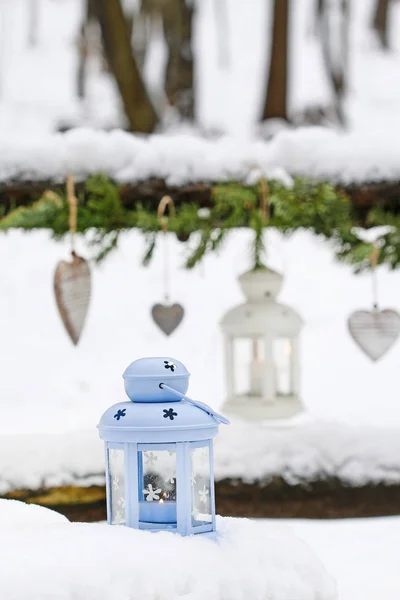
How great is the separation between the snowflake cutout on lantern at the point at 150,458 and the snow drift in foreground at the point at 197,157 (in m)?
2.06

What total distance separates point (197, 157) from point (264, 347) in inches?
39.5

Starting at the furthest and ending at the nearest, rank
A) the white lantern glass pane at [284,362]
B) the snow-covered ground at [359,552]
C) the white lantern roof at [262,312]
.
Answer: the white lantern glass pane at [284,362], the white lantern roof at [262,312], the snow-covered ground at [359,552]

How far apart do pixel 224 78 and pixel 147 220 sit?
917cm

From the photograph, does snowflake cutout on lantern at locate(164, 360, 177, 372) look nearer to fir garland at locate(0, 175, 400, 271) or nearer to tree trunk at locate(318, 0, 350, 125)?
fir garland at locate(0, 175, 400, 271)

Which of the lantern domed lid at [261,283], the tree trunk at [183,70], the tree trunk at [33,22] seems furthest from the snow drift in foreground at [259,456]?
the tree trunk at [33,22]

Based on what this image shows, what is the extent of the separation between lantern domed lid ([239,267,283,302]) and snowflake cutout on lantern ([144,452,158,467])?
7.77ft

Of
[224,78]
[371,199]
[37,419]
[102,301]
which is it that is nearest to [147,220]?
[371,199]

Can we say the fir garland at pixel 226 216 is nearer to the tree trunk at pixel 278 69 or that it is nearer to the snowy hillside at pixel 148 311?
the snowy hillside at pixel 148 311

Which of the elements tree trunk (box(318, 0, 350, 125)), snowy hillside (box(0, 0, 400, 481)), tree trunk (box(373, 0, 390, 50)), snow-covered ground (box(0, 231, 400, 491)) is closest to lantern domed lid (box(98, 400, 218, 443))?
snowy hillside (box(0, 0, 400, 481))

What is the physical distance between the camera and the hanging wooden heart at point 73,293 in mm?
4465

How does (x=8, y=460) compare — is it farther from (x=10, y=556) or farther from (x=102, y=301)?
(x=102, y=301)

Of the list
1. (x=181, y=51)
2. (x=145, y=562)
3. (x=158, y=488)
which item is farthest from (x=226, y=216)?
(x=181, y=51)

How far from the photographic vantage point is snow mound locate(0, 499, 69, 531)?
246 cm

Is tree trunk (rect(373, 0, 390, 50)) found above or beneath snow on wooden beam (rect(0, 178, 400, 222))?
above
